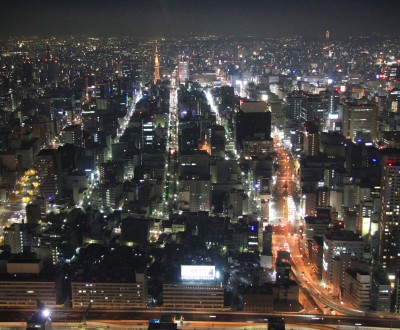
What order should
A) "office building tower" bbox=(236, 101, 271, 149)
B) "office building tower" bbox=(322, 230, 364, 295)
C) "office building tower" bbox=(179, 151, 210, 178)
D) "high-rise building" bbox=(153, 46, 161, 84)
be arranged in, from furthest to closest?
"high-rise building" bbox=(153, 46, 161, 84) → "office building tower" bbox=(236, 101, 271, 149) → "office building tower" bbox=(179, 151, 210, 178) → "office building tower" bbox=(322, 230, 364, 295)

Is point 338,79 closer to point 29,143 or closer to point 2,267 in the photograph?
point 29,143

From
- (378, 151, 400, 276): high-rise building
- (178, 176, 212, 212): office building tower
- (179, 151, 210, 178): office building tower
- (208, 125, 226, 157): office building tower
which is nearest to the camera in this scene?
(378, 151, 400, 276): high-rise building

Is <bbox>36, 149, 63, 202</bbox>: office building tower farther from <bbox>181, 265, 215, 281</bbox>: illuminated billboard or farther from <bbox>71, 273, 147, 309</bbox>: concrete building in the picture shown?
<bbox>181, 265, 215, 281</bbox>: illuminated billboard

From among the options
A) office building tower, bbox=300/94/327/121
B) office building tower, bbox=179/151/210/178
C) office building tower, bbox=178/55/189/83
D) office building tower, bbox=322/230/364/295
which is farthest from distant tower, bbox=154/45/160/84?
office building tower, bbox=322/230/364/295

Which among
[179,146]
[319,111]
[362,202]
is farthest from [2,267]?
[319,111]

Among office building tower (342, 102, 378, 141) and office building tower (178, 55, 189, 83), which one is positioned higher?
office building tower (178, 55, 189, 83)

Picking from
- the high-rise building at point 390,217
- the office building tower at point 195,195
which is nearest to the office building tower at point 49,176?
the office building tower at point 195,195

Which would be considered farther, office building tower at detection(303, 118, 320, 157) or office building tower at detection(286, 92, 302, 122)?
office building tower at detection(286, 92, 302, 122)
